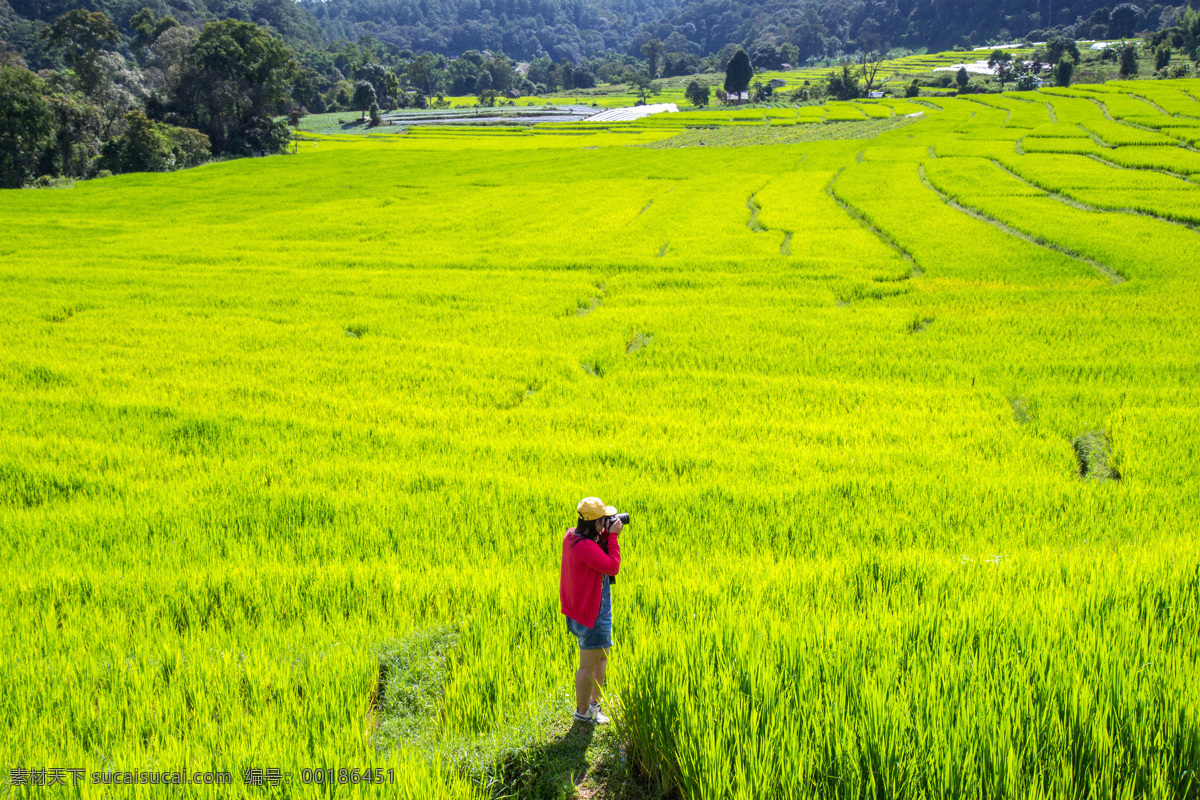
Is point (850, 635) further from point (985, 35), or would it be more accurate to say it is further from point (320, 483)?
point (985, 35)

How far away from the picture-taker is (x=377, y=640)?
12.1ft

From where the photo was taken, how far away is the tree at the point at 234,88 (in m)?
53.7

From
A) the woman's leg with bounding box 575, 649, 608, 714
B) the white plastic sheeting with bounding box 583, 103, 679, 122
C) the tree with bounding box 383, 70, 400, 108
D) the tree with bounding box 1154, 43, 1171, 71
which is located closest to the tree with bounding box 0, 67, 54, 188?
the woman's leg with bounding box 575, 649, 608, 714

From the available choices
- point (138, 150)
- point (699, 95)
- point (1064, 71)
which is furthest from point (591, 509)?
point (699, 95)

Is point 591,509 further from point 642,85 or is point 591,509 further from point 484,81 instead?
point 484,81

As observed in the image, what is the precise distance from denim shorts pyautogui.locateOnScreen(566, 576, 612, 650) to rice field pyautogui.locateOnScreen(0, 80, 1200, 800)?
0.16 m

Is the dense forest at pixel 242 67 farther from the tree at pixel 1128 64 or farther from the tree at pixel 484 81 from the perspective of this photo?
the tree at pixel 1128 64

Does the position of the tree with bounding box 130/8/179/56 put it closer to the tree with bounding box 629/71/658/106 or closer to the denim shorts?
the tree with bounding box 629/71/658/106

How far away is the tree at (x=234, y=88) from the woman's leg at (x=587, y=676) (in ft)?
201

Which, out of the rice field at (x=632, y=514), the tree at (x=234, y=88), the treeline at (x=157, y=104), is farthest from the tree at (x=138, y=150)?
the rice field at (x=632, y=514)

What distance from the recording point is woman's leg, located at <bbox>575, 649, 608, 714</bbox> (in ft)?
9.95

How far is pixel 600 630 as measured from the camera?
303 cm

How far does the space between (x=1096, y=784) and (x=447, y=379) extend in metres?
8.62

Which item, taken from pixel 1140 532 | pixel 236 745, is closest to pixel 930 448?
pixel 1140 532
